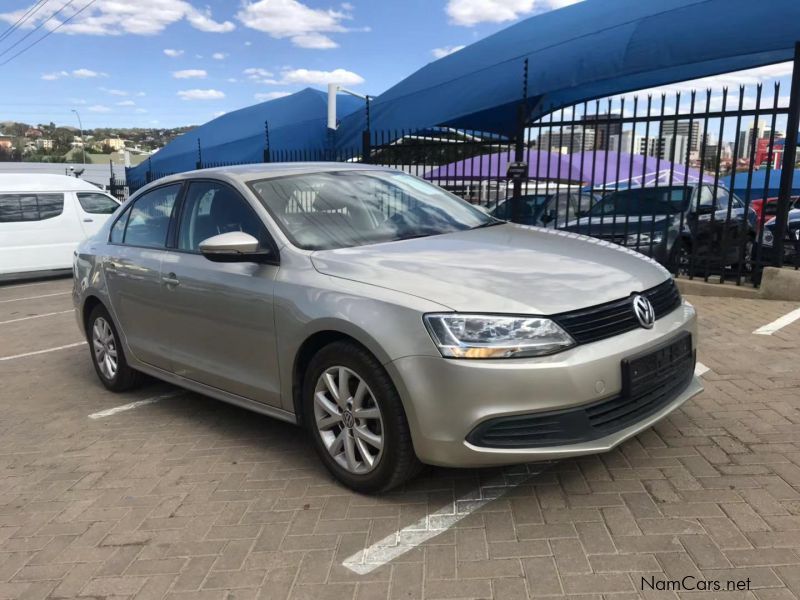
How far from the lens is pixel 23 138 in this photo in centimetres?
3788

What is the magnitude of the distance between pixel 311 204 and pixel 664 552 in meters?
2.51

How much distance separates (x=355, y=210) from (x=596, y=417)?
6.08ft

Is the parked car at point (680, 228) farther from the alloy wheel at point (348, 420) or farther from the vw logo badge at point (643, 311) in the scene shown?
the alloy wheel at point (348, 420)

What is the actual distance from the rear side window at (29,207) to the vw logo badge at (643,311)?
1142cm

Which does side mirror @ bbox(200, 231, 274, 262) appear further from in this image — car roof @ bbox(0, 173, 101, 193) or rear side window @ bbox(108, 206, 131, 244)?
car roof @ bbox(0, 173, 101, 193)

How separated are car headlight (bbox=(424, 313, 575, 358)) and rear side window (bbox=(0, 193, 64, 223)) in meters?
11.0

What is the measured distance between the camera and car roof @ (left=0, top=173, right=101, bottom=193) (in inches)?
442

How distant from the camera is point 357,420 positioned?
3066 mm

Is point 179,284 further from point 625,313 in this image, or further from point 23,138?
point 23,138

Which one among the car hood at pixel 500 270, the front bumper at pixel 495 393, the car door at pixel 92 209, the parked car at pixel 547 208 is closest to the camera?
the front bumper at pixel 495 393

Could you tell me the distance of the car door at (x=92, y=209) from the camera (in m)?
12.1

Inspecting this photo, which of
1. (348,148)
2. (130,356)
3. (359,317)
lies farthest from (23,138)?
(359,317)

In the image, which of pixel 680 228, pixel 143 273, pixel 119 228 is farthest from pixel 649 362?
pixel 680 228

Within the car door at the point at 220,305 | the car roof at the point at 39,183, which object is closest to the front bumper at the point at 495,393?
the car door at the point at 220,305
